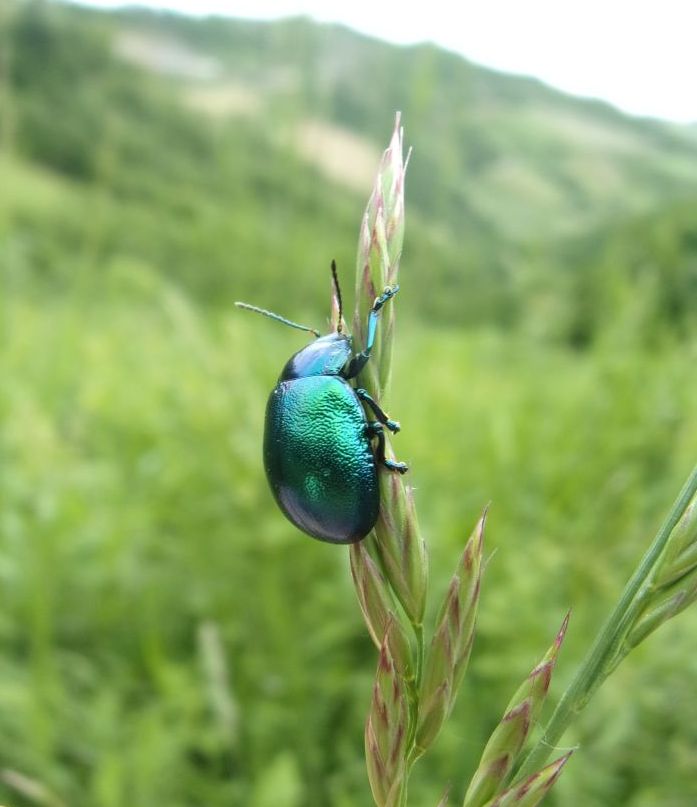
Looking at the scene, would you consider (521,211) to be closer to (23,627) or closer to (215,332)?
(215,332)

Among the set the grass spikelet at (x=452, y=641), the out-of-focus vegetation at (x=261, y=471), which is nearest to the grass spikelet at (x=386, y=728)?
the grass spikelet at (x=452, y=641)

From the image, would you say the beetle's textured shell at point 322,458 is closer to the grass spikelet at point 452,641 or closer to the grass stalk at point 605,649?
the grass spikelet at point 452,641

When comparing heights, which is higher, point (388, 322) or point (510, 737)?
point (388, 322)

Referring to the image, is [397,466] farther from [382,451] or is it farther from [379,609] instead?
[379,609]

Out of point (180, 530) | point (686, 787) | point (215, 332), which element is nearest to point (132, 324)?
point (215, 332)

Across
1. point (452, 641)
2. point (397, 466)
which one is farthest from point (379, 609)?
point (397, 466)

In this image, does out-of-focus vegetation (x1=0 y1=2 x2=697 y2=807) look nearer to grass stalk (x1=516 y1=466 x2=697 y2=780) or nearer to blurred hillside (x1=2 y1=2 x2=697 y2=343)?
blurred hillside (x1=2 y1=2 x2=697 y2=343)
